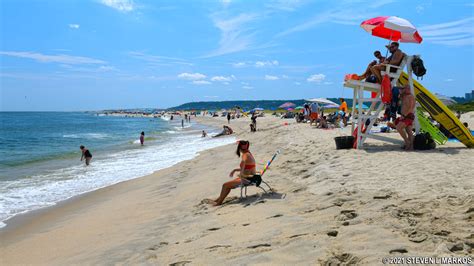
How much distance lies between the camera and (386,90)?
7656 mm

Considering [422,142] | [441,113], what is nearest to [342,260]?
[422,142]

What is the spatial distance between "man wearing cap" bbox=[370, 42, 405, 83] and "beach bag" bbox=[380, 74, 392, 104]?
291 mm

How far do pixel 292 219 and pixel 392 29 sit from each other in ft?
18.2

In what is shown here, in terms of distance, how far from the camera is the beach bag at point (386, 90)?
7621 millimetres

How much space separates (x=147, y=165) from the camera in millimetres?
13375

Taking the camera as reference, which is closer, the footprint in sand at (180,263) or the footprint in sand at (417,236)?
the footprint in sand at (417,236)

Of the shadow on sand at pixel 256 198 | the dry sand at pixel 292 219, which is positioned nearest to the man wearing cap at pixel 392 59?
the dry sand at pixel 292 219

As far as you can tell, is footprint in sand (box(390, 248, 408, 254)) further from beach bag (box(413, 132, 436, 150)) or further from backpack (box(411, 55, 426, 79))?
backpack (box(411, 55, 426, 79))

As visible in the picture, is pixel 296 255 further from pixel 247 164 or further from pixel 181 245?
pixel 247 164

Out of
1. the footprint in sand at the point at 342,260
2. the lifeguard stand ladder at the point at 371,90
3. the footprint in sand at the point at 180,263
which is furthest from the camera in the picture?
the lifeguard stand ladder at the point at 371,90

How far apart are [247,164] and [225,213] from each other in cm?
107

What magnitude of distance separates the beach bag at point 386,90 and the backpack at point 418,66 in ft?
2.12

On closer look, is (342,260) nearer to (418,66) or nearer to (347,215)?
(347,215)

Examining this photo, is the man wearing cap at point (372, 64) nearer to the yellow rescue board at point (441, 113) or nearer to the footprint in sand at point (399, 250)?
the yellow rescue board at point (441, 113)
